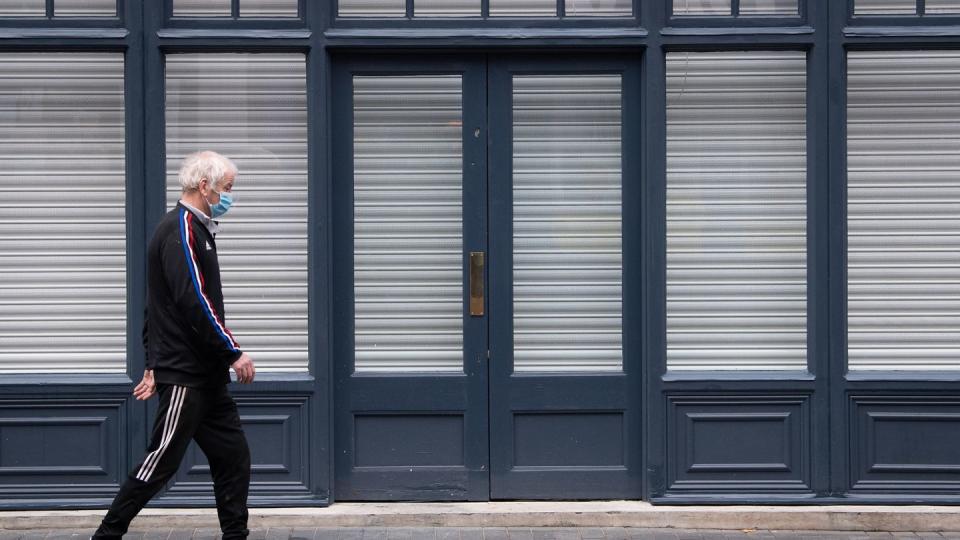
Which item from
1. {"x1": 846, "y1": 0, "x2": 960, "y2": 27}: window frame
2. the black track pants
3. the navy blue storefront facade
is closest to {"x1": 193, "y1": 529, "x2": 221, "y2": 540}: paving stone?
the navy blue storefront facade

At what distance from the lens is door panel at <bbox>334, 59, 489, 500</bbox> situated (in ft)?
27.9

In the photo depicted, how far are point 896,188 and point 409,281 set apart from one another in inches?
121

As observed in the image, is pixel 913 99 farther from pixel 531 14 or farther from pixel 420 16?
pixel 420 16

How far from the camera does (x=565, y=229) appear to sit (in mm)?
8586

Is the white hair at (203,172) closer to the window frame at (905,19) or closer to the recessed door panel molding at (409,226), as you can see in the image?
the recessed door panel molding at (409,226)

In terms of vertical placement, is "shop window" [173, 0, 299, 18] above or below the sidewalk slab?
above

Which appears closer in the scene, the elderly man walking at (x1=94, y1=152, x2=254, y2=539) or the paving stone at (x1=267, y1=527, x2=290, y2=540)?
the elderly man walking at (x1=94, y1=152, x2=254, y2=539)

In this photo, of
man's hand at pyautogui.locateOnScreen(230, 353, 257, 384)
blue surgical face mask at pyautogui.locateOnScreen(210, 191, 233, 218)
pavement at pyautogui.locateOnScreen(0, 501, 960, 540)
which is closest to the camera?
man's hand at pyautogui.locateOnScreen(230, 353, 257, 384)

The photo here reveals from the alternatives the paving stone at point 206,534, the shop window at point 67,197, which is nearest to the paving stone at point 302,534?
the paving stone at point 206,534

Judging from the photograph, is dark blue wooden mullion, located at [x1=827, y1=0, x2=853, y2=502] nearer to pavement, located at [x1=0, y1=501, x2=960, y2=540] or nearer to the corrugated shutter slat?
the corrugated shutter slat

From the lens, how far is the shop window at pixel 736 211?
847 cm

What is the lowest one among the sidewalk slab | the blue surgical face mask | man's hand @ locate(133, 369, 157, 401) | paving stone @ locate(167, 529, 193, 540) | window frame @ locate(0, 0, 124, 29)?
paving stone @ locate(167, 529, 193, 540)

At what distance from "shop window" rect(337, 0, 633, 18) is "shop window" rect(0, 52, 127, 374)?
5.12 ft

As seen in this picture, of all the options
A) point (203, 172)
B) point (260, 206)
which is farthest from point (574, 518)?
point (203, 172)
